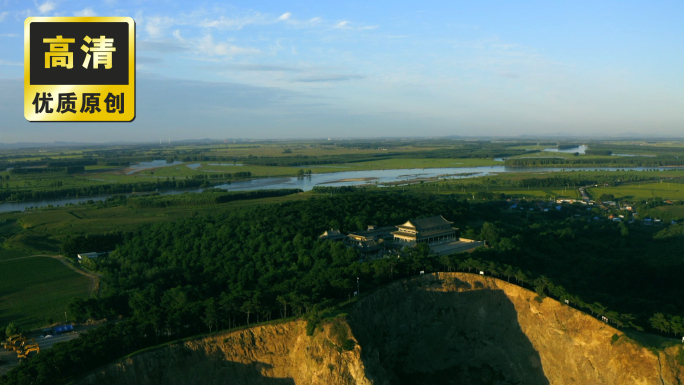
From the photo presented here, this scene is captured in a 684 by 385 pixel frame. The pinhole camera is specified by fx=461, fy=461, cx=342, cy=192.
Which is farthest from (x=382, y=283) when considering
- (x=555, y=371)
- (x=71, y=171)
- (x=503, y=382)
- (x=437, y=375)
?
(x=71, y=171)

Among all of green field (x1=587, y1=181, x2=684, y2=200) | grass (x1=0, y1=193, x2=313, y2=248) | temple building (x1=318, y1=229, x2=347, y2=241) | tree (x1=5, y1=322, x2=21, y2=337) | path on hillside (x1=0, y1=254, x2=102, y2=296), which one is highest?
green field (x1=587, y1=181, x2=684, y2=200)

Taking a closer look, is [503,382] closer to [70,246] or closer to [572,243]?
[572,243]

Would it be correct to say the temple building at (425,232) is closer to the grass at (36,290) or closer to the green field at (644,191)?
the grass at (36,290)

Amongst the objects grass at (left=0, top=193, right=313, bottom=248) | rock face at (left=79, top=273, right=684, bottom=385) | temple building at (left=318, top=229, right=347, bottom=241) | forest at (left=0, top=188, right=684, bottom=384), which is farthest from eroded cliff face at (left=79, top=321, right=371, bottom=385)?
grass at (left=0, top=193, right=313, bottom=248)

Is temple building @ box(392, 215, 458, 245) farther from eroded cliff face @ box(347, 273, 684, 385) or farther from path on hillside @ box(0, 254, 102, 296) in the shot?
path on hillside @ box(0, 254, 102, 296)

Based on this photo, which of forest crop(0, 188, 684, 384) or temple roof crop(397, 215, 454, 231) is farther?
temple roof crop(397, 215, 454, 231)

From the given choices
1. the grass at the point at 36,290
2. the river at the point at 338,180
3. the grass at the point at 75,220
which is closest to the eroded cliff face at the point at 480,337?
the grass at the point at 36,290

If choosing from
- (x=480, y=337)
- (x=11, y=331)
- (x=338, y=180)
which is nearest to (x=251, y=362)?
(x=480, y=337)
